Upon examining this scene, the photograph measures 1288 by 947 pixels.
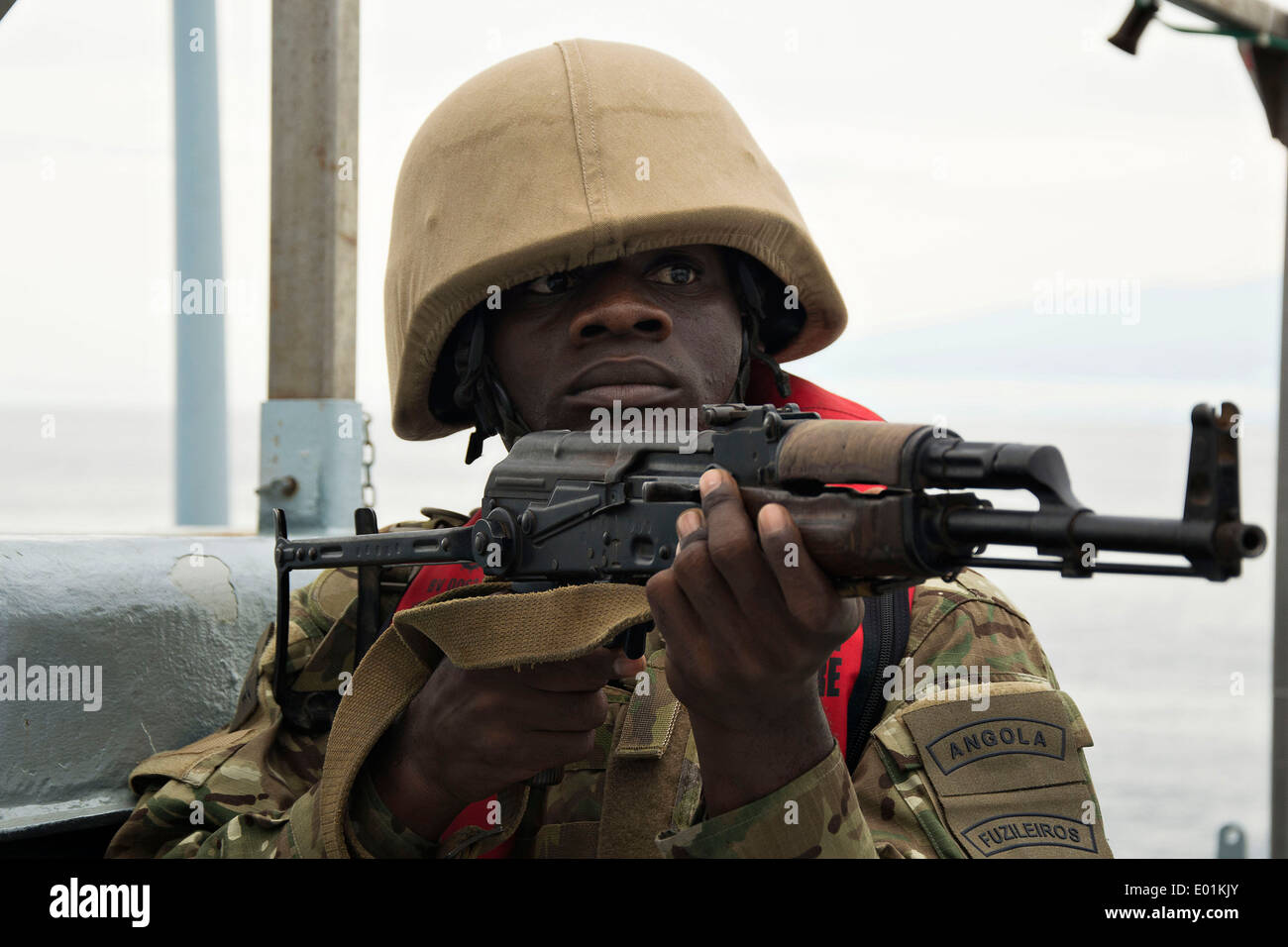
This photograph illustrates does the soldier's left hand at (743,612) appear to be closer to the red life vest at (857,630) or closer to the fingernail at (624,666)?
the fingernail at (624,666)

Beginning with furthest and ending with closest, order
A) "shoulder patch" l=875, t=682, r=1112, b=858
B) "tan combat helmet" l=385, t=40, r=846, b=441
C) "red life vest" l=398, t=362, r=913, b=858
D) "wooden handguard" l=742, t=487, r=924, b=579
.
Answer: "tan combat helmet" l=385, t=40, r=846, b=441 → "red life vest" l=398, t=362, r=913, b=858 → "shoulder patch" l=875, t=682, r=1112, b=858 → "wooden handguard" l=742, t=487, r=924, b=579

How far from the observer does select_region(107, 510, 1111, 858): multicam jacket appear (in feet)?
5.92

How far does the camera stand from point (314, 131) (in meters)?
3.97

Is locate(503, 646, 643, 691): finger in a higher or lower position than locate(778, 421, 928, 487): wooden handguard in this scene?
lower

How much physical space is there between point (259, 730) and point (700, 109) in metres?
1.49

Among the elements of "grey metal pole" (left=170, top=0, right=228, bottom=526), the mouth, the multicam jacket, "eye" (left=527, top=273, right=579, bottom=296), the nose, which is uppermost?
"grey metal pole" (left=170, top=0, right=228, bottom=526)

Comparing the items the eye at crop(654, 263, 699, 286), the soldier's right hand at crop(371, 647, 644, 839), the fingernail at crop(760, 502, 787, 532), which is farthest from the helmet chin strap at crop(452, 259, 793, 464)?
the fingernail at crop(760, 502, 787, 532)

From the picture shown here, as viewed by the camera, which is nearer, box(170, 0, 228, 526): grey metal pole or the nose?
the nose

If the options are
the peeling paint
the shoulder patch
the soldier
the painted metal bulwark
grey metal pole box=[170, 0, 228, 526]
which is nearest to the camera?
the soldier

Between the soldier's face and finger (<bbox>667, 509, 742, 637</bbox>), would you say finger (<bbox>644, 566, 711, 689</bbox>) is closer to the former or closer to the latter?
finger (<bbox>667, 509, 742, 637</bbox>)

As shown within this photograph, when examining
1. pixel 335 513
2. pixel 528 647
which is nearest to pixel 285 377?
pixel 335 513

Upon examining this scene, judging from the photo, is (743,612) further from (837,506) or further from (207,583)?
(207,583)

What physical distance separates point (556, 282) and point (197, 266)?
10.1 ft

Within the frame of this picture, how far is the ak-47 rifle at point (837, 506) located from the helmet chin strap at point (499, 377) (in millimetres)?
387
